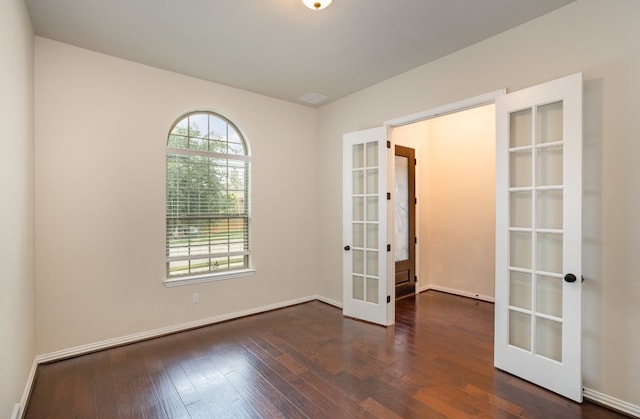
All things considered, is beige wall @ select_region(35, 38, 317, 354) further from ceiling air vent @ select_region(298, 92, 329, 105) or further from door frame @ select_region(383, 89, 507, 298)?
door frame @ select_region(383, 89, 507, 298)

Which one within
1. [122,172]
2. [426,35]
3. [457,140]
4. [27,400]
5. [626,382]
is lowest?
[27,400]

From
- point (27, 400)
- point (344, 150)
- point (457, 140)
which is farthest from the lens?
point (457, 140)

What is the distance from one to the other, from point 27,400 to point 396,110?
4.28m

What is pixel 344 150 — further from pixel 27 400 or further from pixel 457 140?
pixel 27 400

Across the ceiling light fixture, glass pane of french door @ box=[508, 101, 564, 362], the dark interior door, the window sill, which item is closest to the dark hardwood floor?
glass pane of french door @ box=[508, 101, 564, 362]

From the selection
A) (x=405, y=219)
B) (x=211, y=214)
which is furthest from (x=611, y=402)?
(x=211, y=214)

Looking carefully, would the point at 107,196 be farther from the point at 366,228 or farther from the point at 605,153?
the point at 605,153

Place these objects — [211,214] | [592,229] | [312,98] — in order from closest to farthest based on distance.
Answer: [592,229]
[211,214]
[312,98]

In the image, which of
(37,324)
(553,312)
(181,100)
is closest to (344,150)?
(181,100)

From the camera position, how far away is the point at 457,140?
16.6 ft

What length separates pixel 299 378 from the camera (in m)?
2.54

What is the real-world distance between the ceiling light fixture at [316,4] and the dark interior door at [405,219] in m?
2.96

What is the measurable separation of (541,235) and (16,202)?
3.93 metres

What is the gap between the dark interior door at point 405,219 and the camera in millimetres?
4949
